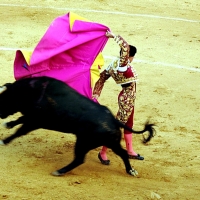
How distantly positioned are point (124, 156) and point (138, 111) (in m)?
2.13

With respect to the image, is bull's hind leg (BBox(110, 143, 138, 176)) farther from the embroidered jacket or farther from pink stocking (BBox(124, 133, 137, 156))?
the embroidered jacket

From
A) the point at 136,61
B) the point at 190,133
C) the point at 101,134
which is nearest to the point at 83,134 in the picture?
the point at 101,134

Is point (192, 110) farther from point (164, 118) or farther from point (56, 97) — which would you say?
point (56, 97)

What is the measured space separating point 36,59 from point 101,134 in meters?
1.24

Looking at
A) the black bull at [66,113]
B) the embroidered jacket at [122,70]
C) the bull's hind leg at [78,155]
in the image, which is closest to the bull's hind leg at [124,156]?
the black bull at [66,113]

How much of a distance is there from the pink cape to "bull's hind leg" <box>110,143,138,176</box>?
0.88 meters

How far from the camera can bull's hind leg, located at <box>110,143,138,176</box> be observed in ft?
19.5

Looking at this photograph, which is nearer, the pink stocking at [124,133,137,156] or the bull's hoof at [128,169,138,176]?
the bull's hoof at [128,169,138,176]

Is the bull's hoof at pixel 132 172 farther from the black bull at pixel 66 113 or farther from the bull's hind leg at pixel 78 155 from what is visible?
the bull's hind leg at pixel 78 155

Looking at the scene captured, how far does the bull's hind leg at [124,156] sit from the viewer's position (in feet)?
19.5

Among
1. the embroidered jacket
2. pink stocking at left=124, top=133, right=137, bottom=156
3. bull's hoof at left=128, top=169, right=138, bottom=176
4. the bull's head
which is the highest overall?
the embroidered jacket

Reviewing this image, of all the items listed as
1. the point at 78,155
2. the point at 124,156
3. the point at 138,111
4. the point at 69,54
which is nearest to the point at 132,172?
the point at 124,156

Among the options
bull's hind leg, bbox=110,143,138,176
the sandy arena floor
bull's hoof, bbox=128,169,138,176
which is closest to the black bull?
bull's hind leg, bbox=110,143,138,176

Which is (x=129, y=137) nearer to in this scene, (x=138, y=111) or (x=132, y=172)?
(x=132, y=172)
